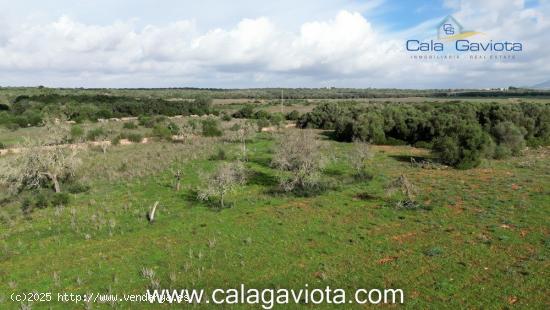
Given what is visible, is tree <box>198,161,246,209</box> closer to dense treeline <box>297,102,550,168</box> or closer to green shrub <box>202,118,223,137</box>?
dense treeline <box>297,102,550,168</box>

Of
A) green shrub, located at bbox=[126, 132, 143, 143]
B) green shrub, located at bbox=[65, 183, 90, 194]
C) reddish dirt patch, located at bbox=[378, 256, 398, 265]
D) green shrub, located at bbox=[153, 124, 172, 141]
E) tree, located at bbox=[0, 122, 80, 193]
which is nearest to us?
reddish dirt patch, located at bbox=[378, 256, 398, 265]

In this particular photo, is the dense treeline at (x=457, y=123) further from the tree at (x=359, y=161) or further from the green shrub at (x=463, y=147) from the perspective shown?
the tree at (x=359, y=161)

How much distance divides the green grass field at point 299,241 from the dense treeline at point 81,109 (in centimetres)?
6922

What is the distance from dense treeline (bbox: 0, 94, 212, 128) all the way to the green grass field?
69.2 metres

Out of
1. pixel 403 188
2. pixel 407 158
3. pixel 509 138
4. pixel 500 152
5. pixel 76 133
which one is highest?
pixel 509 138

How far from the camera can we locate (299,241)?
82.9ft

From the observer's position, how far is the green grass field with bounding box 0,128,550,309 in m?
19.6

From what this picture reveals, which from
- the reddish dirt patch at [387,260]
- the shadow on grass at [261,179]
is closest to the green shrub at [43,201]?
the shadow on grass at [261,179]

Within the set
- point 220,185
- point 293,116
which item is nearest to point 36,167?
point 220,185

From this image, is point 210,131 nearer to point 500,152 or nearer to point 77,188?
point 77,188

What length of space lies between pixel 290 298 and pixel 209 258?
6.65 meters

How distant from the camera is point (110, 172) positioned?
152ft

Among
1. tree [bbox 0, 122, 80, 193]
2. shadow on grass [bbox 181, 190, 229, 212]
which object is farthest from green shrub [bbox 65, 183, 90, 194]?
shadow on grass [bbox 181, 190, 229, 212]

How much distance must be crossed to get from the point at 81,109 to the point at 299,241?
101 metres
